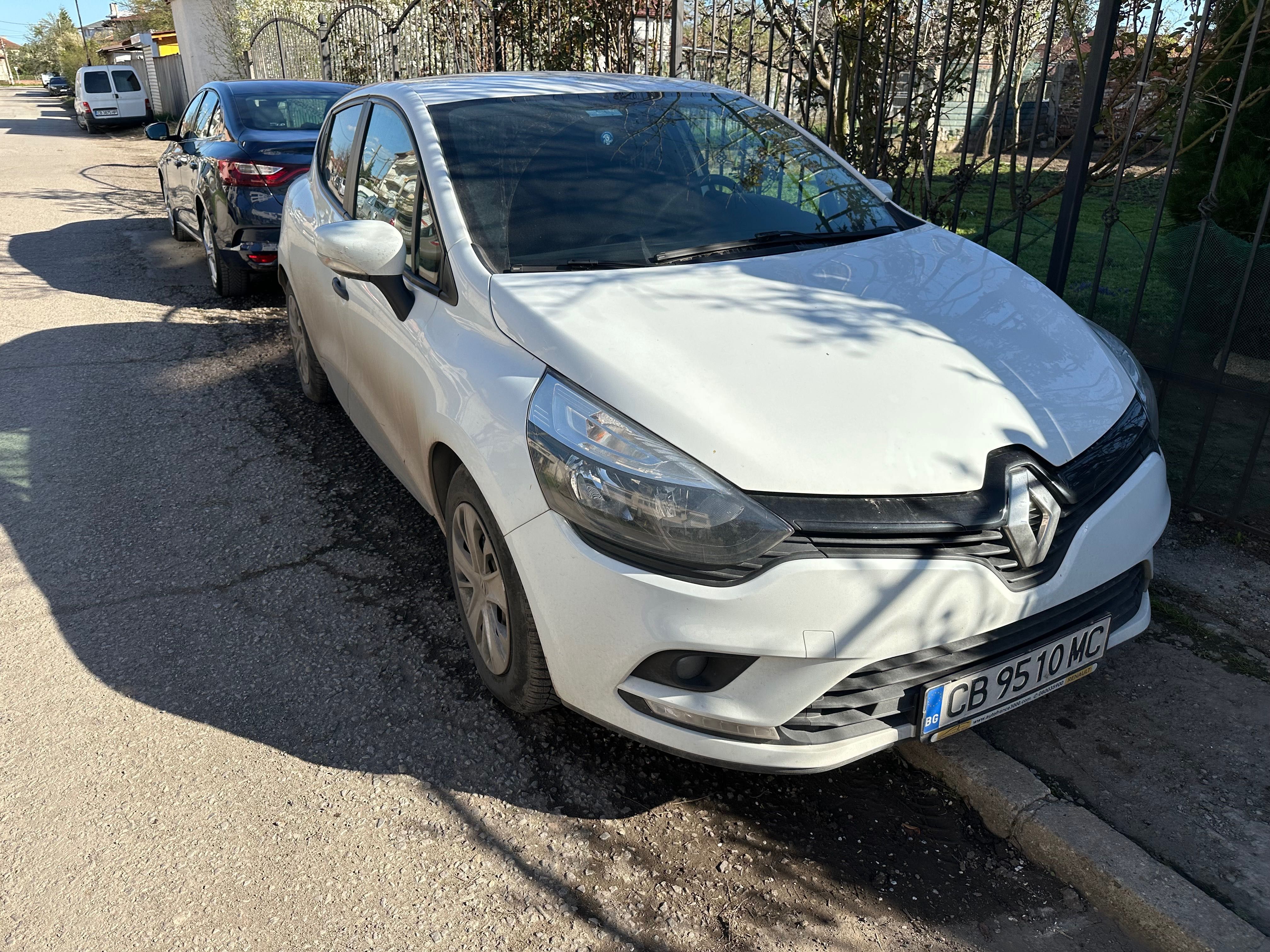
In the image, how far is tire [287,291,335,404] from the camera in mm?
5039

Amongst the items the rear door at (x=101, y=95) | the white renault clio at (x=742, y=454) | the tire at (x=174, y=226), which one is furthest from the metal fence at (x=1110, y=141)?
the rear door at (x=101, y=95)

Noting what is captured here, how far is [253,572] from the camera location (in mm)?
3725

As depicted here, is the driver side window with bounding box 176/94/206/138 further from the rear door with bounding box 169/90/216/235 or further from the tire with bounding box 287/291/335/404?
the tire with bounding box 287/291/335/404

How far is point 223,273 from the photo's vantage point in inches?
301

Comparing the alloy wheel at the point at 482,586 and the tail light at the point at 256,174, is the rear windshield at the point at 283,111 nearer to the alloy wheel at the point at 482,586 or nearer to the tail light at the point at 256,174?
the tail light at the point at 256,174

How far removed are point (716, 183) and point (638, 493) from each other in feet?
5.62

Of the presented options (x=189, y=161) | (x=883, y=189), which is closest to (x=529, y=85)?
(x=883, y=189)

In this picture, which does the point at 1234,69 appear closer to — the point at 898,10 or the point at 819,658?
the point at 898,10

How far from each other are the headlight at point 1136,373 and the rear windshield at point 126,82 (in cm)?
3329

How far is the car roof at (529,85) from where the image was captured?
3.71 metres

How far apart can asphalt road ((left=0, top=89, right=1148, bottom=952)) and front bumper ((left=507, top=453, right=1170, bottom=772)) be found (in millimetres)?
389

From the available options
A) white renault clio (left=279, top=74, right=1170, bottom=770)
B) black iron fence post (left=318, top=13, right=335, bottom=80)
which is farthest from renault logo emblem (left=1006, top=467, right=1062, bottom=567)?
black iron fence post (left=318, top=13, right=335, bottom=80)

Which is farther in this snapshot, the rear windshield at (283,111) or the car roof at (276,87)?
the car roof at (276,87)

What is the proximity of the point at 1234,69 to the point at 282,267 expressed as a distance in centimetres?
475
